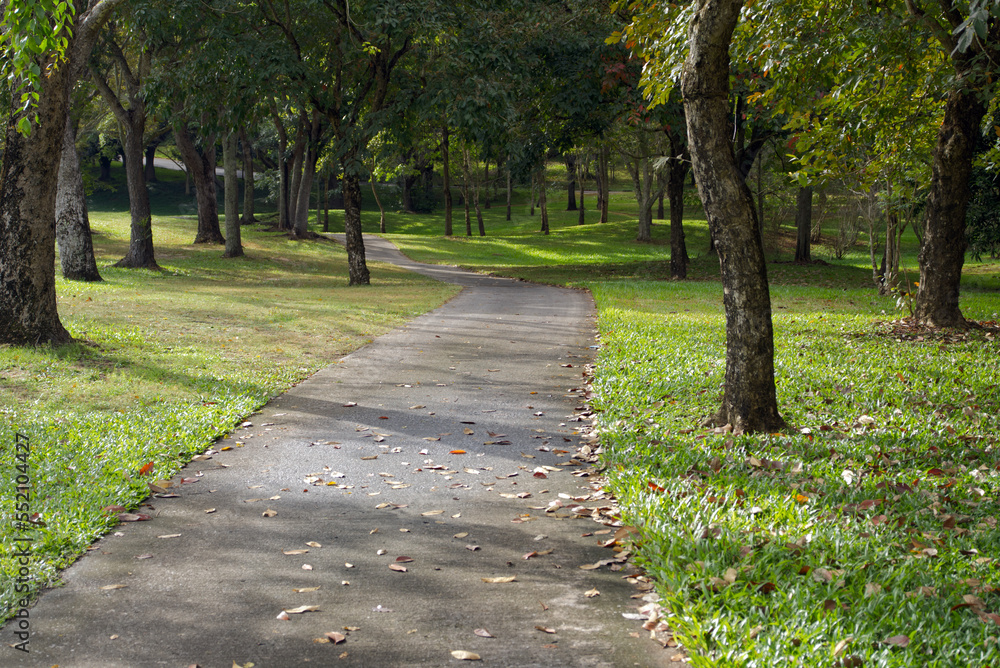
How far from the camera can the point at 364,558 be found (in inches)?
165

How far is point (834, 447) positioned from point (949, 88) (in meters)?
6.98

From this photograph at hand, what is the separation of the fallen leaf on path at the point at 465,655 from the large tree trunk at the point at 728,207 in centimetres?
372

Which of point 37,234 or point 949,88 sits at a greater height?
point 949,88

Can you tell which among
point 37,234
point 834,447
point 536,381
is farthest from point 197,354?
point 834,447

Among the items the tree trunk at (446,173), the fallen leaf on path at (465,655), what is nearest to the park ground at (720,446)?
the fallen leaf on path at (465,655)

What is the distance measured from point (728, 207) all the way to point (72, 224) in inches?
653

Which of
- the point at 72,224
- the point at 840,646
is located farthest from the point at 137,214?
the point at 840,646

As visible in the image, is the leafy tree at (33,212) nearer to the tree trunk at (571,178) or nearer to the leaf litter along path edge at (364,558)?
the leaf litter along path edge at (364,558)

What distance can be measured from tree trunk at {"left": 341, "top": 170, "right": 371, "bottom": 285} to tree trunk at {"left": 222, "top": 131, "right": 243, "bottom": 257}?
677 centimetres

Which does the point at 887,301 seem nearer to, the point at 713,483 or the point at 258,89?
the point at 713,483

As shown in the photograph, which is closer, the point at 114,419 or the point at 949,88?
the point at 114,419

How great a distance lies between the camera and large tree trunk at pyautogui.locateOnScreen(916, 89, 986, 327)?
11.5 m

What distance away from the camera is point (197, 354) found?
9.80 meters

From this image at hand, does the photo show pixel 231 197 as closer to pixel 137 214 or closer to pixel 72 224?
pixel 137 214
